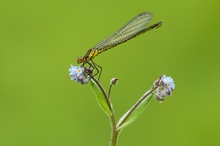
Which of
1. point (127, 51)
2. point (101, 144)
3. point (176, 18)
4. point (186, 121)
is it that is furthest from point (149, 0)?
point (101, 144)

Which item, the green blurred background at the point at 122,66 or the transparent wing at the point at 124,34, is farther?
the green blurred background at the point at 122,66

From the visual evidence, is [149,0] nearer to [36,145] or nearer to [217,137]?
[217,137]

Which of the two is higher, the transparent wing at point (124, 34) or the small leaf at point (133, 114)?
the transparent wing at point (124, 34)

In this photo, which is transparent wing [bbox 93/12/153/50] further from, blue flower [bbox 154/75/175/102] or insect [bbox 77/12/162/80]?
blue flower [bbox 154/75/175/102]

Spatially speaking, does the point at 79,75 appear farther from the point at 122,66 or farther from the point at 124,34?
the point at 122,66

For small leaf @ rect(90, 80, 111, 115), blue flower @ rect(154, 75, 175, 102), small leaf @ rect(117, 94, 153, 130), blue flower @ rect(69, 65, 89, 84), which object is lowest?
small leaf @ rect(117, 94, 153, 130)

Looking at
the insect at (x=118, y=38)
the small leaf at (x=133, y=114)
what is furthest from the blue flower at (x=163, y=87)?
the insect at (x=118, y=38)

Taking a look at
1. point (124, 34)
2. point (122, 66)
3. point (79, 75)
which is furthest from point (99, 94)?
point (122, 66)

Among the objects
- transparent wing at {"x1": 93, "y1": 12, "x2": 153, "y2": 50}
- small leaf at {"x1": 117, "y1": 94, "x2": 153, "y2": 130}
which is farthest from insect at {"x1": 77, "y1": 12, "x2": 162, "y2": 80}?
small leaf at {"x1": 117, "y1": 94, "x2": 153, "y2": 130}

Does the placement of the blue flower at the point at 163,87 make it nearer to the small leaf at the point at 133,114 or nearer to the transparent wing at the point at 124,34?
the small leaf at the point at 133,114
